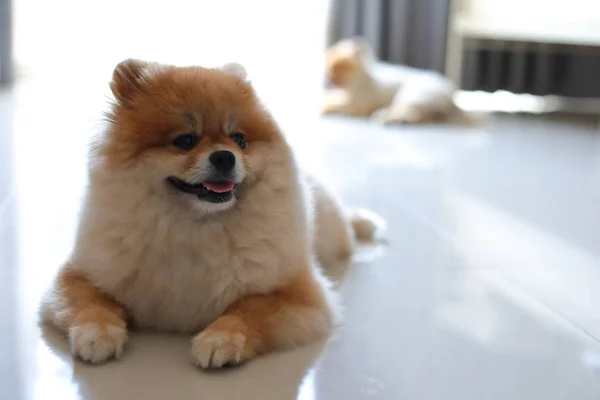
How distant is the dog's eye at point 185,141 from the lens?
1.30 meters

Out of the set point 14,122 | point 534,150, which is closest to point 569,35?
point 534,150

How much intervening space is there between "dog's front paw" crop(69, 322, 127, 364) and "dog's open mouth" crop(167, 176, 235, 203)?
0.89 feet

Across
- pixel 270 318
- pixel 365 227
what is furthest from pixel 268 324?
pixel 365 227

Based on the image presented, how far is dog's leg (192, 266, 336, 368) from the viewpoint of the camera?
4.22 ft

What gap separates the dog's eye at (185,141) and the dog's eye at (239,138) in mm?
73

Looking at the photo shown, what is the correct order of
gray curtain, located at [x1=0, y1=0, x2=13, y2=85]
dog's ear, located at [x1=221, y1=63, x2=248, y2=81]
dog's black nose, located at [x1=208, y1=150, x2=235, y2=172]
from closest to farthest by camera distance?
1. dog's black nose, located at [x1=208, y1=150, x2=235, y2=172]
2. dog's ear, located at [x1=221, y1=63, x2=248, y2=81]
3. gray curtain, located at [x1=0, y1=0, x2=13, y2=85]

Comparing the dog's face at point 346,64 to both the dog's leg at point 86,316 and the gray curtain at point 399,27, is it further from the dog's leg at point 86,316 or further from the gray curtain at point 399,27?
the dog's leg at point 86,316

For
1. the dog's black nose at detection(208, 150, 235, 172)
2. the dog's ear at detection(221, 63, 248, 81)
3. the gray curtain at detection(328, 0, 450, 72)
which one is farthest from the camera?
the gray curtain at detection(328, 0, 450, 72)

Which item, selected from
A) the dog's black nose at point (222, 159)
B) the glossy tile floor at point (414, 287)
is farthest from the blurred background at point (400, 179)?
the dog's black nose at point (222, 159)

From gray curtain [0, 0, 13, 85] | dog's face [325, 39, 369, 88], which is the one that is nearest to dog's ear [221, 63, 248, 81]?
dog's face [325, 39, 369, 88]

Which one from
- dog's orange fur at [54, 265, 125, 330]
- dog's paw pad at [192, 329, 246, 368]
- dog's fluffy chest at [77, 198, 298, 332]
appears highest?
dog's fluffy chest at [77, 198, 298, 332]

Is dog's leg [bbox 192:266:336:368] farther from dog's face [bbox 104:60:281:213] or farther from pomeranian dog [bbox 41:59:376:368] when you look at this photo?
dog's face [bbox 104:60:281:213]

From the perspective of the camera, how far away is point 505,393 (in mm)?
1263

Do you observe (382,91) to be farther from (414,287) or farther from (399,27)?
(414,287)
